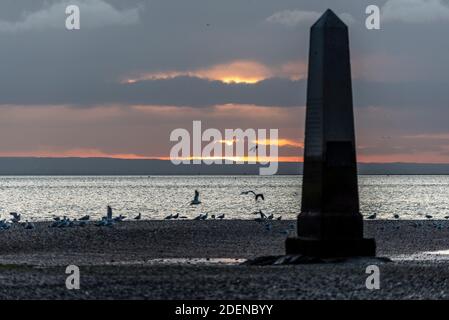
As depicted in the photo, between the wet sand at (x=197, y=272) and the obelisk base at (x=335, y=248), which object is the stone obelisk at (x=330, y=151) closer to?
the obelisk base at (x=335, y=248)

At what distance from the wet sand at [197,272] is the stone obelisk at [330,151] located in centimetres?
90

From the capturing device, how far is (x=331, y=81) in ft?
71.1

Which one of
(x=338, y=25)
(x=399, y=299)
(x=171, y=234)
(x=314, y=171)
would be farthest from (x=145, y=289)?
(x=171, y=234)

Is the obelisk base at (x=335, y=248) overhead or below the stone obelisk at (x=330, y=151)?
below

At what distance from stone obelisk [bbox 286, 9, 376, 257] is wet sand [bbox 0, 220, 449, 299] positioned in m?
0.90

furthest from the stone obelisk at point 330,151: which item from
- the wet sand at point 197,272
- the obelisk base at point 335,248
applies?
the wet sand at point 197,272

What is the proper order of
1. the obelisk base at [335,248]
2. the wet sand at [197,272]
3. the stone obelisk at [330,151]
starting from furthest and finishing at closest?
the obelisk base at [335,248]
the stone obelisk at [330,151]
the wet sand at [197,272]

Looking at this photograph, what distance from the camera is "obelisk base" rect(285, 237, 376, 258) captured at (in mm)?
22141

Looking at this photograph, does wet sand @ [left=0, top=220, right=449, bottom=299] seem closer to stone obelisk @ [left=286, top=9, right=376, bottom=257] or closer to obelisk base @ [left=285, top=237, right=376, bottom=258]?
obelisk base @ [left=285, top=237, right=376, bottom=258]

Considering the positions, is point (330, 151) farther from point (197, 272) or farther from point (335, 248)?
point (197, 272)

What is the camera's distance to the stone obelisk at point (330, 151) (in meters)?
21.7

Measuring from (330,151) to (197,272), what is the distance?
4.93m

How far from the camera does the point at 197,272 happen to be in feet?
60.8

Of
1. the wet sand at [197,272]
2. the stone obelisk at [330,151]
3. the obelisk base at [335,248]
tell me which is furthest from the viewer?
the obelisk base at [335,248]
